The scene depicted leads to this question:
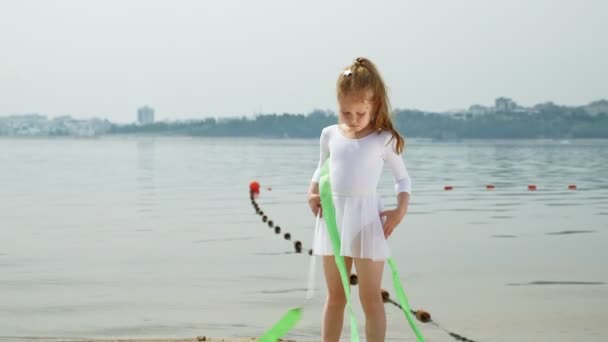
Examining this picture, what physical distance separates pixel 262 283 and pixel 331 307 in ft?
14.7

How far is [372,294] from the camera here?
4.80m

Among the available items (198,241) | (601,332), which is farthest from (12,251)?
(601,332)

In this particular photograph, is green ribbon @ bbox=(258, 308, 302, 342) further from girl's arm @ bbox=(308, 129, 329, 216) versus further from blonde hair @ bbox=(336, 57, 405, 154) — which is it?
blonde hair @ bbox=(336, 57, 405, 154)

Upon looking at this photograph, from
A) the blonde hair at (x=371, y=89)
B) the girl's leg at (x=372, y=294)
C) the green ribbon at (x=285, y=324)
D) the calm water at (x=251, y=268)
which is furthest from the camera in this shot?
the calm water at (x=251, y=268)

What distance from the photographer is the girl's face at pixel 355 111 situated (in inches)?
184

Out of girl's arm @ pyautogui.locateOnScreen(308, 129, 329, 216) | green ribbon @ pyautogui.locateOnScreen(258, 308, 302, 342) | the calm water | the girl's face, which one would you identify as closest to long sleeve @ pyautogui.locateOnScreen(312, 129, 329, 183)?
A: girl's arm @ pyautogui.locateOnScreen(308, 129, 329, 216)

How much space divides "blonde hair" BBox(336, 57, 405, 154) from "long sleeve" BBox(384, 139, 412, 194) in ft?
0.09

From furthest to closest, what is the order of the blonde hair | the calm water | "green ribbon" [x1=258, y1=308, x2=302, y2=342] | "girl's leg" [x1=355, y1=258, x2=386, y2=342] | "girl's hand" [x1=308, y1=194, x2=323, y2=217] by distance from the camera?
the calm water
"green ribbon" [x1=258, y1=308, x2=302, y2=342]
"girl's hand" [x1=308, y1=194, x2=323, y2=217]
"girl's leg" [x1=355, y1=258, x2=386, y2=342]
the blonde hair

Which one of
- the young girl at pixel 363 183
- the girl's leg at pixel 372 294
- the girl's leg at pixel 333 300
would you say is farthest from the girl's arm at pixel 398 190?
the girl's leg at pixel 333 300

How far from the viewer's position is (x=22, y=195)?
23.5m

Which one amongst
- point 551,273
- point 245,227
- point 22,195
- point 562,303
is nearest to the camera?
point 562,303

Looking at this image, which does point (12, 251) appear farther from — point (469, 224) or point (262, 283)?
point (469, 224)

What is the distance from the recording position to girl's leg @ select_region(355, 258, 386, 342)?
15.6 feet

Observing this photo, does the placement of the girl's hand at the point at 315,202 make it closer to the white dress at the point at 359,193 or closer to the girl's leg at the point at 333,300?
the white dress at the point at 359,193
